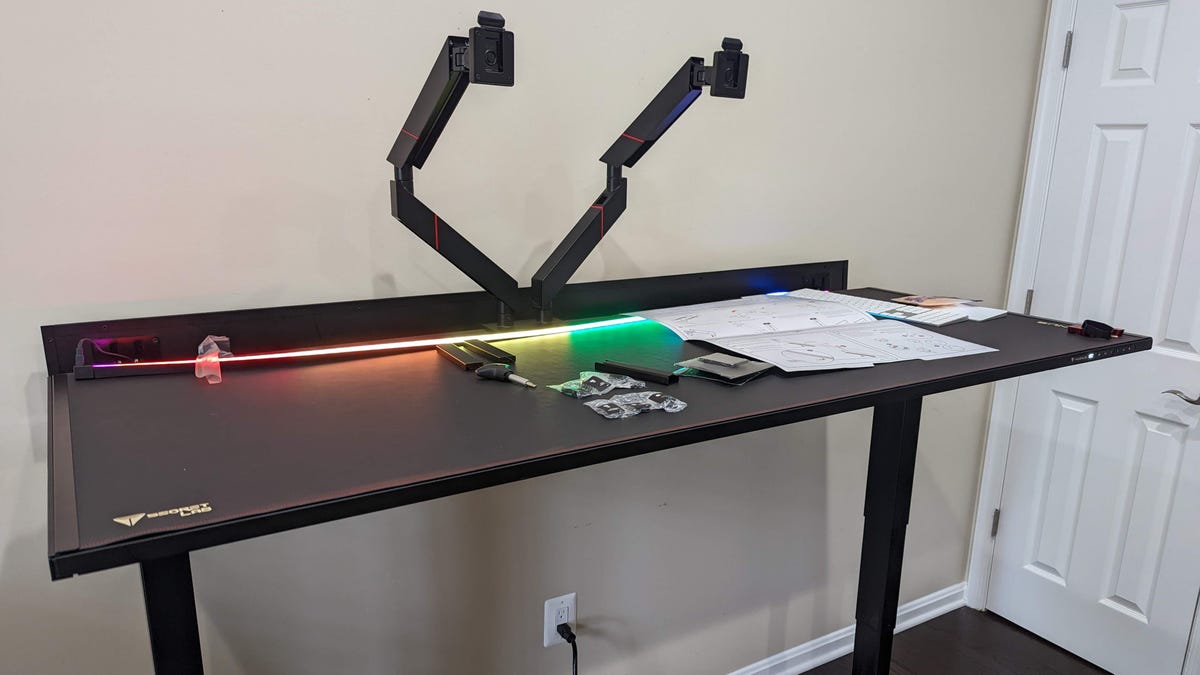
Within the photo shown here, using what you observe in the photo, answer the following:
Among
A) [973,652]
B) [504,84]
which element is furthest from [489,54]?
[973,652]

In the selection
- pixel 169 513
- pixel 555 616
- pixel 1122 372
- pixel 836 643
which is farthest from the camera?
pixel 836 643

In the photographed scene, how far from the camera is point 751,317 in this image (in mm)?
1355

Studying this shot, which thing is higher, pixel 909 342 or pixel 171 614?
pixel 909 342

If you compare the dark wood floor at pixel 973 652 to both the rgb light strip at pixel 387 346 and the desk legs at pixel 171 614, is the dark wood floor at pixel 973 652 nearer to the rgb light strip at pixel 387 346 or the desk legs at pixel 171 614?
the rgb light strip at pixel 387 346

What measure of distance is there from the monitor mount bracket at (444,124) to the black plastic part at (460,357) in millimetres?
129

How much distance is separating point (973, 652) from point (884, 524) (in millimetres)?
1092

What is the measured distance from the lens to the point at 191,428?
2.69ft

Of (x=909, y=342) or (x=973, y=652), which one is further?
(x=973, y=652)

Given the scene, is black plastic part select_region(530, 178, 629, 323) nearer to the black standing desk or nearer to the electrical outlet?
the black standing desk

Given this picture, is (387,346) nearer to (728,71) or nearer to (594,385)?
(594,385)

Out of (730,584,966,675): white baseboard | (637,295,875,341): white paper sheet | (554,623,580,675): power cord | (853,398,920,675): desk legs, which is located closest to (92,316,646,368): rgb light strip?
(637,295,875,341): white paper sheet

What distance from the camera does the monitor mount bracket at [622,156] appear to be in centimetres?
112

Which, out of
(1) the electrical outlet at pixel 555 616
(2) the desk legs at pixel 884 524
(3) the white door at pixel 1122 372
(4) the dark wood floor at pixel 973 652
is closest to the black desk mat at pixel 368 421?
(2) the desk legs at pixel 884 524

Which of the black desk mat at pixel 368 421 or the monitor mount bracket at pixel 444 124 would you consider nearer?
the black desk mat at pixel 368 421
